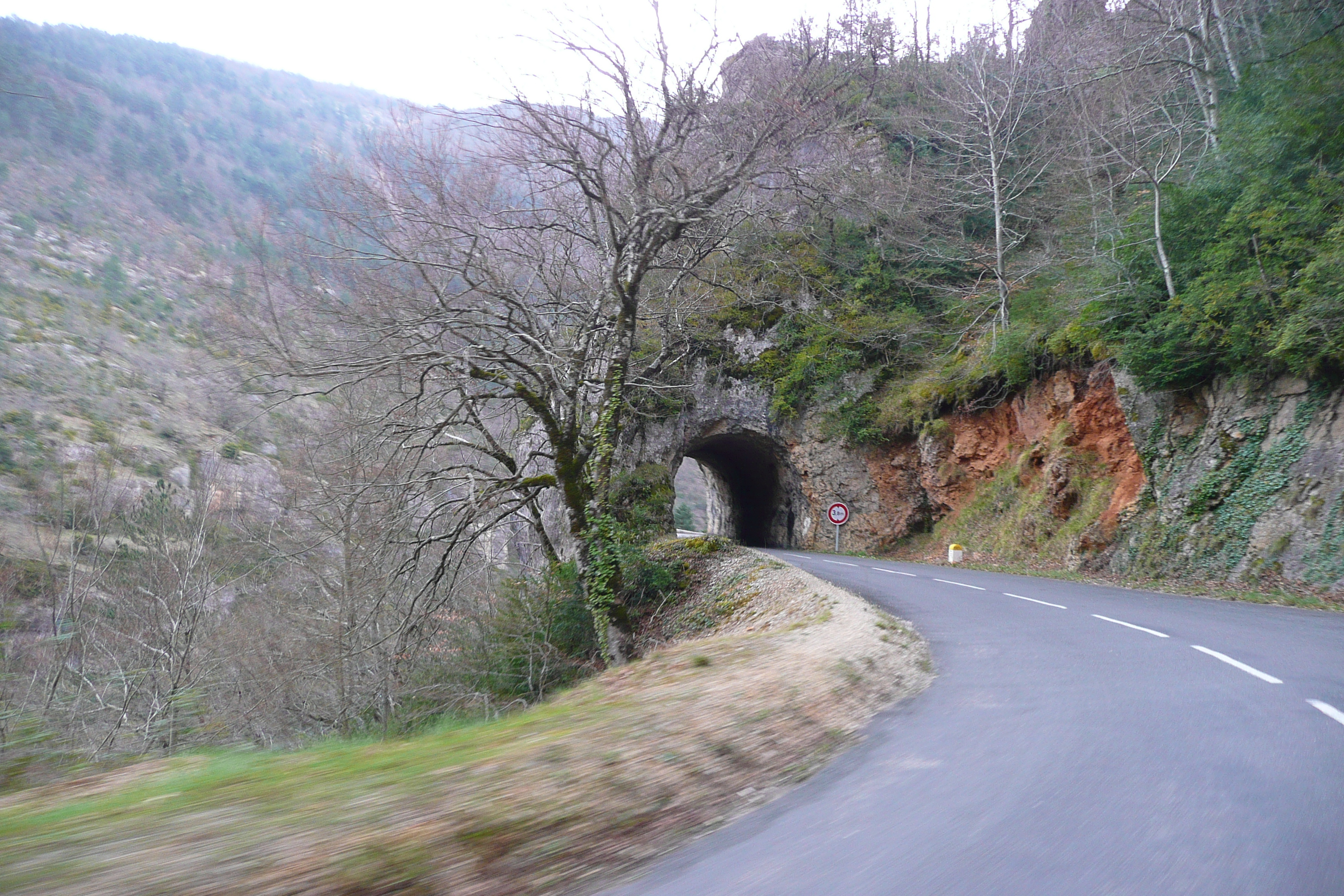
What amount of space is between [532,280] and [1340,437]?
52.5 ft

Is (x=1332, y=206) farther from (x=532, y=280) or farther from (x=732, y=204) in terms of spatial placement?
(x=532, y=280)

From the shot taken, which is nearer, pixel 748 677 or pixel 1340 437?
pixel 748 677

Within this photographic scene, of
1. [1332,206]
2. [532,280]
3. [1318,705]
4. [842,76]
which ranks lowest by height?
[1318,705]

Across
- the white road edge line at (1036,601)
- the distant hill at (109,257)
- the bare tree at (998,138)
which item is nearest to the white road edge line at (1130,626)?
the white road edge line at (1036,601)

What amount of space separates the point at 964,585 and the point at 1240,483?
6.38m

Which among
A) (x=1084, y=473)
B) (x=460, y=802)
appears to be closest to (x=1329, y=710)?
(x=460, y=802)

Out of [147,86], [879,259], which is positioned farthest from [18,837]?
[147,86]

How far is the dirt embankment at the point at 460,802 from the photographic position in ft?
9.84

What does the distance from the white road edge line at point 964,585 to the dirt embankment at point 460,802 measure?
1006cm

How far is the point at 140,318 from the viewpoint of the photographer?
89.7 ft

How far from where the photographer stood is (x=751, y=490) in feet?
133

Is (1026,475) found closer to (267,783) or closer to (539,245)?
(539,245)

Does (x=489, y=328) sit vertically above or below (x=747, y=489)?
above

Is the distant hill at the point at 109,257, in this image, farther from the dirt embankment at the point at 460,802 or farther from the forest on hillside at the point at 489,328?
the dirt embankment at the point at 460,802
